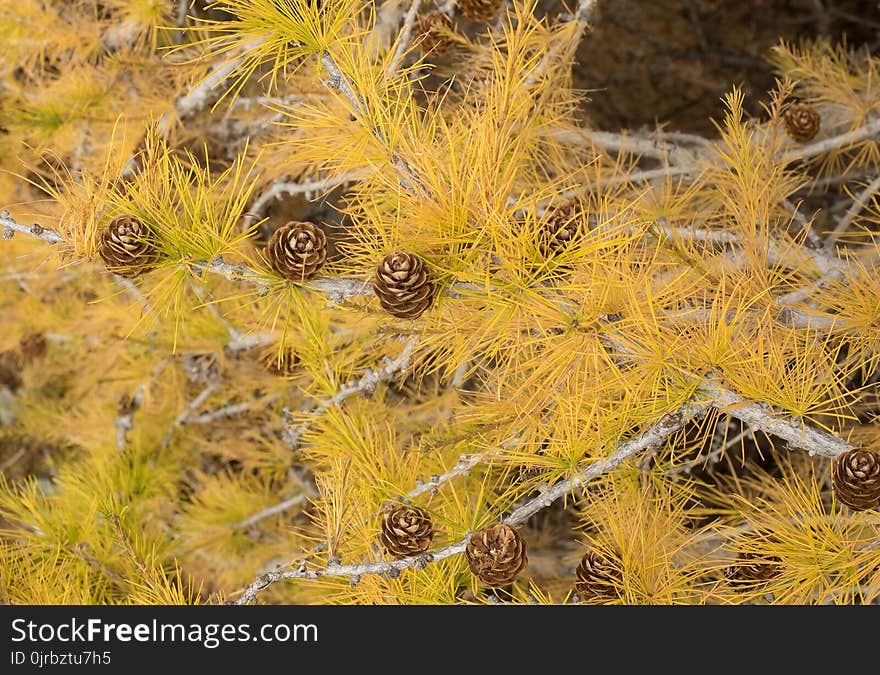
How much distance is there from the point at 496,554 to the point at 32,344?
89 centimetres

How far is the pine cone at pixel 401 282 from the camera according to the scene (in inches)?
17.1

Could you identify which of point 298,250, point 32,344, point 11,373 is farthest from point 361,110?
point 11,373

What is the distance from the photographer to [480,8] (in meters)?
0.71

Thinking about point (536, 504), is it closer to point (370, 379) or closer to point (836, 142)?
point (370, 379)

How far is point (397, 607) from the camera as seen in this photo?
556mm

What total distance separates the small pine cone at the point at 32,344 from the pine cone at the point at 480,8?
0.79m

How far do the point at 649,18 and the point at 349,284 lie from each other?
4.24ft

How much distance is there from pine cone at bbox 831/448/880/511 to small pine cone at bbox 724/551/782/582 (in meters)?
0.07

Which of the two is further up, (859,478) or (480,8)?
(480,8)

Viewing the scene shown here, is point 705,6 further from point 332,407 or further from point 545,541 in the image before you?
point 332,407

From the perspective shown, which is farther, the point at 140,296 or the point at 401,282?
the point at 140,296

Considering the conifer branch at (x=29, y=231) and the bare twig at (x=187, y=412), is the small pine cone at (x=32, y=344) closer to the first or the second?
the bare twig at (x=187, y=412)

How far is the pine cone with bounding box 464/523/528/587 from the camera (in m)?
0.49

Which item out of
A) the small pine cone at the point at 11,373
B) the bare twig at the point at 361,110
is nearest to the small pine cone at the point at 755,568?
the bare twig at the point at 361,110
